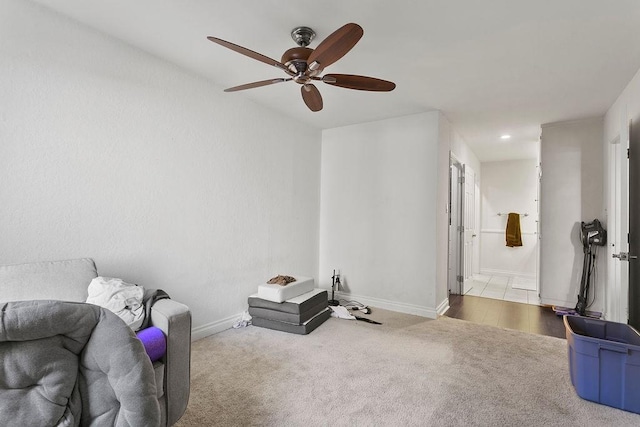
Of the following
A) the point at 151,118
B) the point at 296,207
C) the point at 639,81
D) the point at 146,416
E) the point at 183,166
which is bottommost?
the point at 146,416

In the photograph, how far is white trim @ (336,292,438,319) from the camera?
11.9 ft

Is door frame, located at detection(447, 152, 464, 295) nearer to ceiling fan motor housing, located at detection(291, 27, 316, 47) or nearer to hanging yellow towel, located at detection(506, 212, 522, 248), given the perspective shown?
hanging yellow towel, located at detection(506, 212, 522, 248)

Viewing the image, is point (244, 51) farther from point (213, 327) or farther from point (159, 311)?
point (213, 327)

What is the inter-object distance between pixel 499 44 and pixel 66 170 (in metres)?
3.12

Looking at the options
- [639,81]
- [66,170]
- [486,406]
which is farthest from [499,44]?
[66,170]

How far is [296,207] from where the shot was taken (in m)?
4.11

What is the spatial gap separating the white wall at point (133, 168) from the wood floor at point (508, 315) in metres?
2.40

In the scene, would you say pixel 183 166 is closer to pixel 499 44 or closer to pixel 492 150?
pixel 499 44

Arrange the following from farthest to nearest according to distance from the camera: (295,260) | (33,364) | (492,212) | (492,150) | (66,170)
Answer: (492,212) < (492,150) < (295,260) < (66,170) < (33,364)

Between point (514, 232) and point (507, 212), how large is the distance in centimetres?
46

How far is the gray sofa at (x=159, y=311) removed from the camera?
1576mm

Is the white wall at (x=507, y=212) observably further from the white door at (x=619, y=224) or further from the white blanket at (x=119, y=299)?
the white blanket at (x=119, y=299)

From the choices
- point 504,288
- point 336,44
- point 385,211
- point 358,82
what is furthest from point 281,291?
point 504,288

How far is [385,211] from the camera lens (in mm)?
4012
